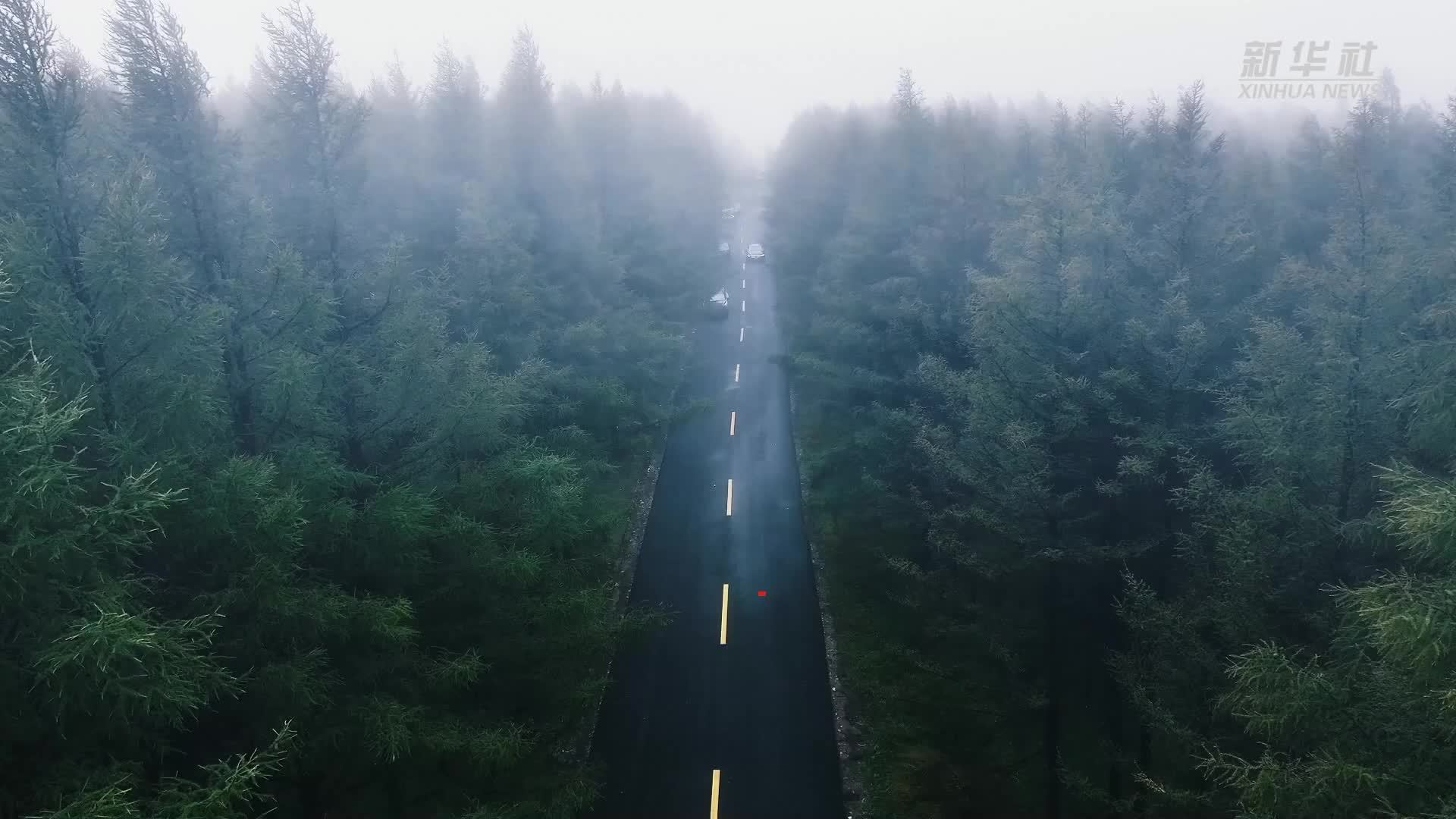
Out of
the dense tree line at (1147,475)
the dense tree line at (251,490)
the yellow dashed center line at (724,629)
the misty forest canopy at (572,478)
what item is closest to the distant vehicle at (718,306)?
the dense tree line at (1147,475)

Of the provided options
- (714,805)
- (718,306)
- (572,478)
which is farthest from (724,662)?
(718,306)

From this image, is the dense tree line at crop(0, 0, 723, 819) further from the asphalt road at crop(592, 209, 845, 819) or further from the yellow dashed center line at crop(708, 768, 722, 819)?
the yellow dashed center line at crop(708, 768, 722, 819)

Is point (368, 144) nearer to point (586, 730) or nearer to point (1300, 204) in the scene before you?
point (586, 730)

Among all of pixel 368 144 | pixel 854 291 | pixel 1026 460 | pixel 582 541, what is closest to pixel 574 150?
pixel 368 144

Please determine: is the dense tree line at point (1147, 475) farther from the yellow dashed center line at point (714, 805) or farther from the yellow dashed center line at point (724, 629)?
the yellow dashed center line at point (714, 805)

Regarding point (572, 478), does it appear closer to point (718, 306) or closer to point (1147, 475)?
point (1147, 475)
